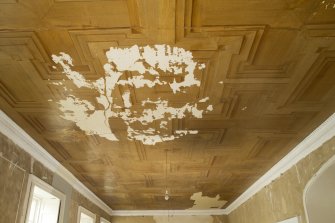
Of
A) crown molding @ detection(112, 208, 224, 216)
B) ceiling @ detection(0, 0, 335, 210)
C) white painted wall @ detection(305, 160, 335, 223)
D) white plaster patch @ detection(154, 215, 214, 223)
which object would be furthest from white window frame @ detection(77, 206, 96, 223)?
white painted wall @ detection(305, 160, 335, 223)

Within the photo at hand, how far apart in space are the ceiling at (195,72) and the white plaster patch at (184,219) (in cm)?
489

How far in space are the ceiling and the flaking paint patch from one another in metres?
0.04

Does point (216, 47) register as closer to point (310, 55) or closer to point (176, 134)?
point (310, 55)

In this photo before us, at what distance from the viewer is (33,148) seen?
352cm

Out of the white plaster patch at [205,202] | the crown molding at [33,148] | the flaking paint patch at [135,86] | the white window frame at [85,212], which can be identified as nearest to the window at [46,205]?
the crown molding at [33,148]

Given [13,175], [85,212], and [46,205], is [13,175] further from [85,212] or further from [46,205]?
[85,212]

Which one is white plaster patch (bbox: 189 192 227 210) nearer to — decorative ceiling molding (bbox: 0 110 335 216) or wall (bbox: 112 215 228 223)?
wall (bbox: 112 215 228 223)

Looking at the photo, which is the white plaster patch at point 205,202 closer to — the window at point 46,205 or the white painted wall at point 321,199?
the window at point 46,205

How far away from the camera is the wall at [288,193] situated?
3324 mm

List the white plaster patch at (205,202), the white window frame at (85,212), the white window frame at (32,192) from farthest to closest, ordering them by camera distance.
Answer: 1. the white plaster patch at (205,202)
2. the white window frame at (85,212)
3. the white window frame at (32,192)

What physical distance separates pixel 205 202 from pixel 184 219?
1404 millimetres

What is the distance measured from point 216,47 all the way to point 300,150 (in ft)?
7.55

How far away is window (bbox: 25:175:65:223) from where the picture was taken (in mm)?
3988

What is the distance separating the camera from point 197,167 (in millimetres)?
4609
